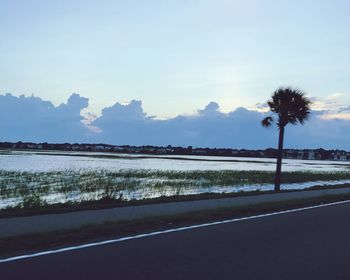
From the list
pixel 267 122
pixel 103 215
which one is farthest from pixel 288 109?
pixel 103 215

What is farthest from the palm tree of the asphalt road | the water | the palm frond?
the water

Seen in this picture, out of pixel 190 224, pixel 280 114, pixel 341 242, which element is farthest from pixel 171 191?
pixel 341 242

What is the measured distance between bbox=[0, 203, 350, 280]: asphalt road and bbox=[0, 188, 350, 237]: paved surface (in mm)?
2365

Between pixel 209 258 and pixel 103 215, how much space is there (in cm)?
567

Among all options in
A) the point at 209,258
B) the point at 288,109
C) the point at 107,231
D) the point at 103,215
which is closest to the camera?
the point at 209,258

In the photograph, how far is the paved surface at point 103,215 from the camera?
36.7 ft

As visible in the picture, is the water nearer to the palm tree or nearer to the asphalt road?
the palm tree

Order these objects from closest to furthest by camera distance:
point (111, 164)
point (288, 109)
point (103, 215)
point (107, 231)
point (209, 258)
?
point (209, 258), point (107, 231), point (103, 215), point (288, 109), point (111, 164)

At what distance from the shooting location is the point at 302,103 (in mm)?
31000

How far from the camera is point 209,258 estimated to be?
865 centimetres

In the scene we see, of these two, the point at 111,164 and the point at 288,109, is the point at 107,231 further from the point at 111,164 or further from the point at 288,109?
the point at 111,164

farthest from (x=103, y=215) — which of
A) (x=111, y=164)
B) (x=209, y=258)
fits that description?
(x=111, y=164)

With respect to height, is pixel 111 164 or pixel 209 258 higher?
pixel 209 258

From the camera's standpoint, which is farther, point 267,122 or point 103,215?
point 267,122
